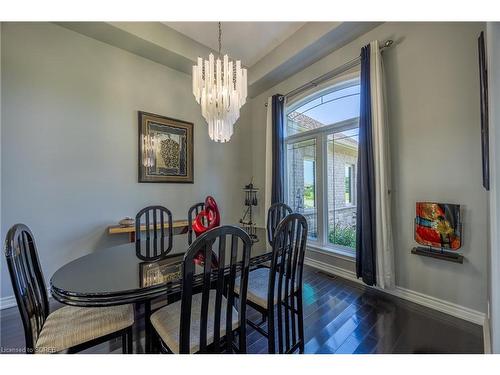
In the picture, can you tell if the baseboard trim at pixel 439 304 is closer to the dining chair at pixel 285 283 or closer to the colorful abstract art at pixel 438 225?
the colorful abstract art at pixel 438 225

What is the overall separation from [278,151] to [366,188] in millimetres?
1546

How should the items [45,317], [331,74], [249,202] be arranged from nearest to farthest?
[45,317], [331,74], [249,202]

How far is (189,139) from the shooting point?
10.9 feet

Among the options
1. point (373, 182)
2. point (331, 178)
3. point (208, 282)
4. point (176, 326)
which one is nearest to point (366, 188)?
point (373, 182)

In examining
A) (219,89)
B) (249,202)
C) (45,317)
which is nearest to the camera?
(45,317)

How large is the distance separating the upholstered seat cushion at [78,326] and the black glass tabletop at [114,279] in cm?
24

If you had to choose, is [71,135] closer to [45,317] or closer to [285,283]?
[45,317]

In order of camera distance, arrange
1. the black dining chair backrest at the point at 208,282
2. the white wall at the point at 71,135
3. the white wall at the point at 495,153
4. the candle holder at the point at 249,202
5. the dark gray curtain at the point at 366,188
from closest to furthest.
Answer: the black dining chair backrest at the point at 208,282 < the white wall at the point at 495,153 < the white wall at the point at 71,135 < the dark gray curtain at the point at 366,188 < the candle holder at the point at 249,202

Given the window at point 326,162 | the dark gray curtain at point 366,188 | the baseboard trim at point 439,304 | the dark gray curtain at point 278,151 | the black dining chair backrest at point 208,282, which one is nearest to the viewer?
the black dining chair backrest at point 208,282

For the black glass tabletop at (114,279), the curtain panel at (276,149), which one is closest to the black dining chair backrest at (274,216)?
the black glass tabletop at (114,279)

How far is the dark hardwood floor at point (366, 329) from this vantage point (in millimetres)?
1508

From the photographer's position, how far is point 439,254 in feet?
6.21

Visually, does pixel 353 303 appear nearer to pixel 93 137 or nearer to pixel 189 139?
pixel 189 139

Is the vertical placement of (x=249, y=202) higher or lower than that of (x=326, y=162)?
lower
